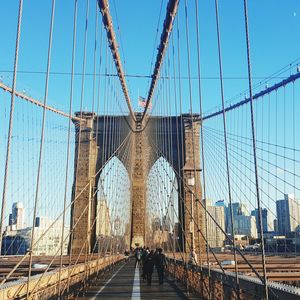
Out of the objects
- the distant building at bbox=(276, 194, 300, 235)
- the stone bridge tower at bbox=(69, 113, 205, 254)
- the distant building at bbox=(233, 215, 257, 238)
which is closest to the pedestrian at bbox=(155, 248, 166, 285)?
the distant building at bbox=(276, 194, 300, 235)

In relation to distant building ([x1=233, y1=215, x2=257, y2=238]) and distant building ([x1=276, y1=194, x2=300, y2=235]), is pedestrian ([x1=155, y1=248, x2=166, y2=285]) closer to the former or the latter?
distant building ([x1=276, y1=194, x2=300, y2=235])

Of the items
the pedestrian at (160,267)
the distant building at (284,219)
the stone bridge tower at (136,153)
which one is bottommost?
the pedestrian at (160,267)

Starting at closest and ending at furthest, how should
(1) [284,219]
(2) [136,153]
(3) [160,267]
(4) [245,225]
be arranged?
(3) [160,267] < (1) [284,219] < (2) [136,153] < (4) [245,225]

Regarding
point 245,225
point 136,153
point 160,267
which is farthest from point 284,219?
point 245,225

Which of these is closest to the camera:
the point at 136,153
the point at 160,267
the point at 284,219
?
the point at 160,267

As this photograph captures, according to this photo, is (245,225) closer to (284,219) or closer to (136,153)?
(136,153)

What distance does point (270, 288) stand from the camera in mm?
2943

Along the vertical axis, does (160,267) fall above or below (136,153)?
below

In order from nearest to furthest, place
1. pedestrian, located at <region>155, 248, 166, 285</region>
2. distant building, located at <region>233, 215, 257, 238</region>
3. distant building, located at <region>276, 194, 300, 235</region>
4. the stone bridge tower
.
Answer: pedestrian, located at <region>155, 248, 166, 285</region> → distant building, located at <region>276, 194, 300, 235</region> → the stone bridge tower → distant building, located at <region>233, 215, 257, 238</region>

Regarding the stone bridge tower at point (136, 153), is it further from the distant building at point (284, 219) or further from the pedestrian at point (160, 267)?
the pedestrian at point (160, 267)

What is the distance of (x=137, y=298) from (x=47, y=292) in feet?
6.51

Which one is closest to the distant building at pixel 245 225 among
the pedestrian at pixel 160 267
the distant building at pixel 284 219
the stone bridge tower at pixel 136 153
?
the stone bridge tower at pixel 136 153

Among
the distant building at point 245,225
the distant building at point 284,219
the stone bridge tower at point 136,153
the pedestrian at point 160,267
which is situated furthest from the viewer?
the distant building at point 245,225

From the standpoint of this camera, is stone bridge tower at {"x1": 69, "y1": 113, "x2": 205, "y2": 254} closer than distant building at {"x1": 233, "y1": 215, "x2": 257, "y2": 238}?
Yes
